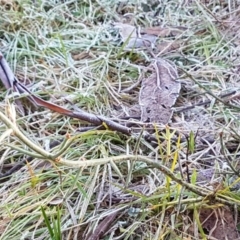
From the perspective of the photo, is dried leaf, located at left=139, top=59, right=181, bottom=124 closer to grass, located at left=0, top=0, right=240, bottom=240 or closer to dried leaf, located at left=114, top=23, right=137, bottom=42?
grass, located at left=0, top=0, right=240, bottom=240

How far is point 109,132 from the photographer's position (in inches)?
45.1

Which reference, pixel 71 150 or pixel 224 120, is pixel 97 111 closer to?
pixel 71 150

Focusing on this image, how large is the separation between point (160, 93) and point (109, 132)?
22 centimetres

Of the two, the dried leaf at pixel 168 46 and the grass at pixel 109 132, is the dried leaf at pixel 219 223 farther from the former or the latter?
the dried leaf at pixel 168 46

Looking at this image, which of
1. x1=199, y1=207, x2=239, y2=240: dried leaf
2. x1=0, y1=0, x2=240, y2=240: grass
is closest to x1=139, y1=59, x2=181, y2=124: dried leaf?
x1=0, y1=0, x2=240, y2=240: grass

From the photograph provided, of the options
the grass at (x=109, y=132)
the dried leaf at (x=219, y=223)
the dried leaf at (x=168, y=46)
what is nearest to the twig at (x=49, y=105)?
the grass at (x=109, y=132)

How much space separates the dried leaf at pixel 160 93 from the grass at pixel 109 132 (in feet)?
0.08

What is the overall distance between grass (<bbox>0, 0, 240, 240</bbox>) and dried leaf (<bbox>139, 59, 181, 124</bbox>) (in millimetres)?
24

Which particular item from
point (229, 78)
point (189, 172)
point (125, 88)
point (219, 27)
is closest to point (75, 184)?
point (189, 172)

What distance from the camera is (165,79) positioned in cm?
134

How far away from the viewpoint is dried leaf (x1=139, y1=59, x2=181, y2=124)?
1.22 m

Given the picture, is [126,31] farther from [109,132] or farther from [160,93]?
[109,132]

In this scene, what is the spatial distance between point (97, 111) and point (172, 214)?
0.37m

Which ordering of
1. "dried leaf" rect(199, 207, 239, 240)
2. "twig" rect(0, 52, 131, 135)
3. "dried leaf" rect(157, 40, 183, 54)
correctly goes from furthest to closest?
1. "dried leaf" rect(157, 40, 183, 54)
2. "twig" rect(0, 52, 131, 135)
3. "dried leaf" rect(199, 207, 239, 240)
